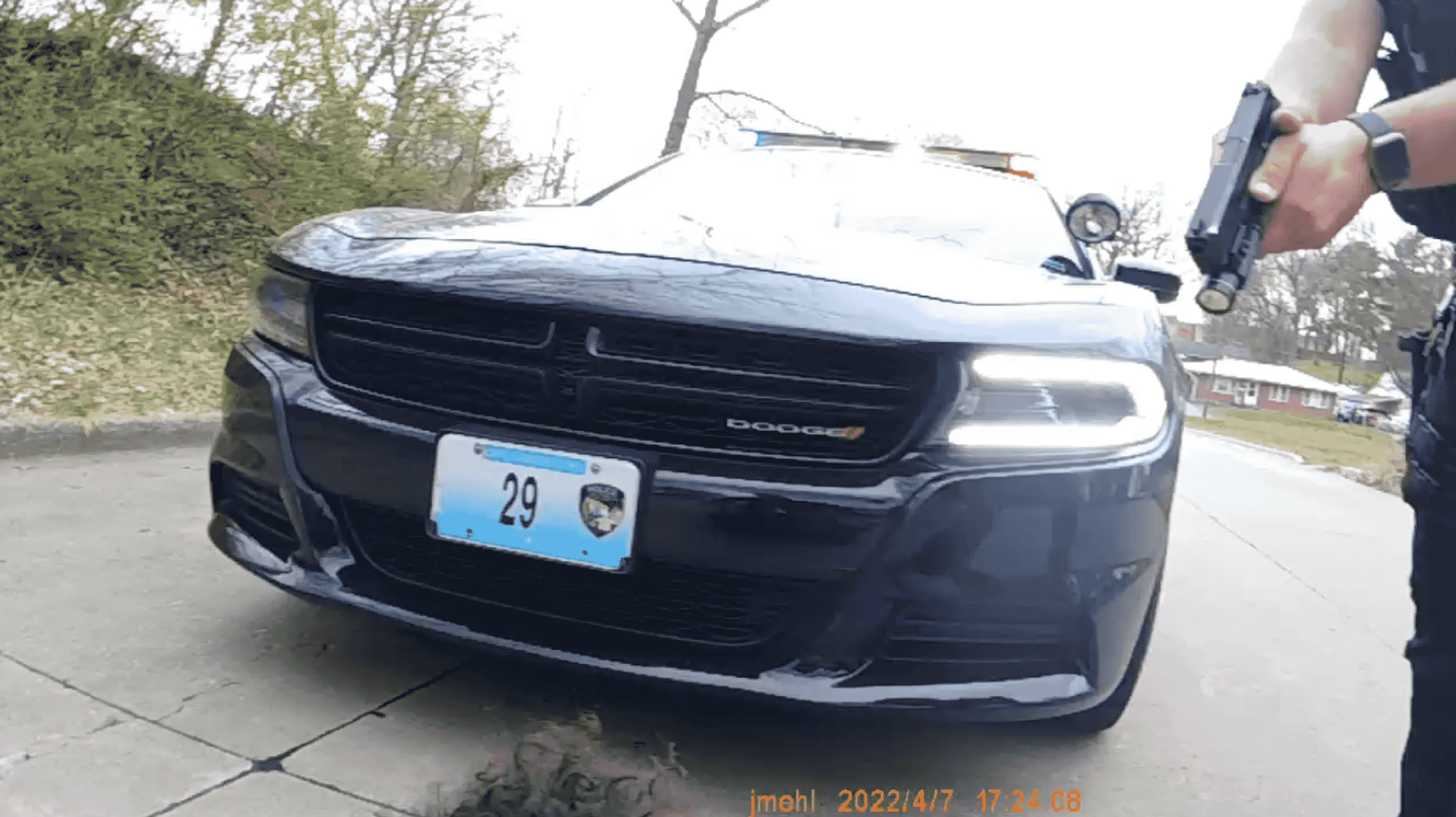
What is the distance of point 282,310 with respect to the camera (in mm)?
2154

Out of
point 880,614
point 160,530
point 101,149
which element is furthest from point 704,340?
point 101,149

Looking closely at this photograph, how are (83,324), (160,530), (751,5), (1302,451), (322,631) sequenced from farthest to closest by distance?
(1302,451) → (751,5) → (83,324) → (160,530) → (322,631)

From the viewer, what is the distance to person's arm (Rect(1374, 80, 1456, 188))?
4.03 feet

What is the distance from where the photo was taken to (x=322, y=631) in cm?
239

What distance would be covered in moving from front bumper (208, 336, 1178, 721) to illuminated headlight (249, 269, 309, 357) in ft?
1.19

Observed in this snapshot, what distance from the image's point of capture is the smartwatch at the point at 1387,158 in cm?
120

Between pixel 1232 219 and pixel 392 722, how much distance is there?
1622 mm

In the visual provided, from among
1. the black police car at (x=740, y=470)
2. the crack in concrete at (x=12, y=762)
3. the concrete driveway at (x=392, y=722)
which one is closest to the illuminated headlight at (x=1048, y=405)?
the black police car at (x=740, y=470)

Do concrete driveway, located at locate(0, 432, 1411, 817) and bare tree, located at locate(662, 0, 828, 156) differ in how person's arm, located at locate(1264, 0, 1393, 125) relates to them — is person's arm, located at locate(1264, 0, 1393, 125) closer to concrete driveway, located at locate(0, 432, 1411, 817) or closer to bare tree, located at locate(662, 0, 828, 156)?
concrete driveway, located at locate(0, 432, 1411, 817)

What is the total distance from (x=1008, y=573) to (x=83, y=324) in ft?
18.1

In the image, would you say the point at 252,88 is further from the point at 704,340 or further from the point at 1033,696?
the point at 1033,696

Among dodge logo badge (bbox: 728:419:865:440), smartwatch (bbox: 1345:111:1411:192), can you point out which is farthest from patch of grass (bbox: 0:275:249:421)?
smartwatch (bbox: 1345:111:1411:192)

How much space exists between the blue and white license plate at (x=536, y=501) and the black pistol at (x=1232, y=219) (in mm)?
902

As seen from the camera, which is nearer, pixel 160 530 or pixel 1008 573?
pixel 1008 573
